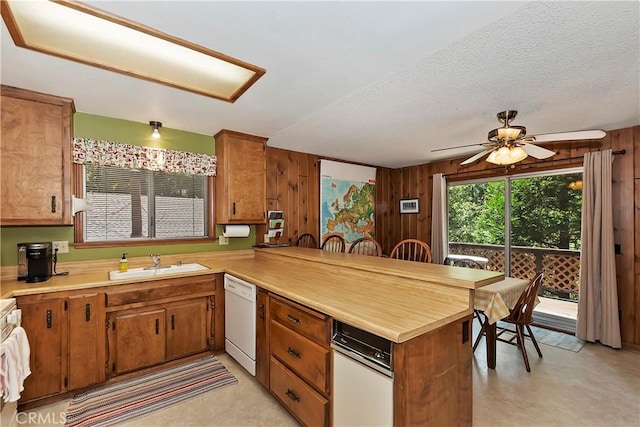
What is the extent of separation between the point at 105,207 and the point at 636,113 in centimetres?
512

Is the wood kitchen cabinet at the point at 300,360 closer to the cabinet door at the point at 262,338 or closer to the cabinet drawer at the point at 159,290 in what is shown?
the cabinet door at the point at 262,338

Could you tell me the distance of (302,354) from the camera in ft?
5.94

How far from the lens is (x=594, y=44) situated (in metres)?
1.59

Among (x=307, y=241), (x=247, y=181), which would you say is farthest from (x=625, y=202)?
(x=247, y=181)

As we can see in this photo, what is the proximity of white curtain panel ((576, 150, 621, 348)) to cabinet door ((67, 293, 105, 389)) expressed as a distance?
4.81 meters

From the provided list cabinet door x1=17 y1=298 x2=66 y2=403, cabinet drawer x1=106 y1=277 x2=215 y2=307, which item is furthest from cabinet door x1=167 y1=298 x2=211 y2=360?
cabinet door x1=17 y1=298 x2=66 y2=403

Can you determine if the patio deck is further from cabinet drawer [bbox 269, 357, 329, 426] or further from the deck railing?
cabinet drawer [bbox 269, 357, 329, 426]

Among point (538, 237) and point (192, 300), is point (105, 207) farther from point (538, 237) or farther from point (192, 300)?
point (538, 237)

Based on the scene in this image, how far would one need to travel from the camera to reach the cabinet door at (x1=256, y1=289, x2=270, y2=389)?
2188 millimetres

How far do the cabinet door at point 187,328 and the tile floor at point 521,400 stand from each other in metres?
0.34

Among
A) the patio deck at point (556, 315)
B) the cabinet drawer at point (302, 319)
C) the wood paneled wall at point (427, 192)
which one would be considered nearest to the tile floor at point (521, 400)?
the cabinet drawer at point (302, 319)

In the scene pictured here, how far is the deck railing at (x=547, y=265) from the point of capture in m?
4.01

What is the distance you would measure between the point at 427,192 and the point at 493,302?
115 inches

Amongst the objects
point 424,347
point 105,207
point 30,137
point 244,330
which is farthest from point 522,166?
point 30,137
